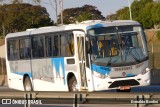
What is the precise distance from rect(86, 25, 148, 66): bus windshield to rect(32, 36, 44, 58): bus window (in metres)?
4.61

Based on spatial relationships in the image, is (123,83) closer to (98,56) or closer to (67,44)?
(98,56)

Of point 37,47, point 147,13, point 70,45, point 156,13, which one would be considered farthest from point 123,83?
point 147,13

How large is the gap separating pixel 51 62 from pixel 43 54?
0.87m

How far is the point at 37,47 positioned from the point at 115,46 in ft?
18.7

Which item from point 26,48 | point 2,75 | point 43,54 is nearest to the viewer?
point 43,54

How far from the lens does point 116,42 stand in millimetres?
23500

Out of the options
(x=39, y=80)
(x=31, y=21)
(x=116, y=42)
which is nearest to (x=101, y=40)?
(x=116, y=42)

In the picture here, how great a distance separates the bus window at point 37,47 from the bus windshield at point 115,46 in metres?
4.61

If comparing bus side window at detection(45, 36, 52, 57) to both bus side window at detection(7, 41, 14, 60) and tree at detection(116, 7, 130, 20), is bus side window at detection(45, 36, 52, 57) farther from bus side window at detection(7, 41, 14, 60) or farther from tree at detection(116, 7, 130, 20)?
tree at detection(116, 7, 130, 20)

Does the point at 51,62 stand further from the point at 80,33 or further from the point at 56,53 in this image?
the point at 80,33

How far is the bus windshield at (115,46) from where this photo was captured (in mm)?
23297

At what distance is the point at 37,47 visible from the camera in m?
28.0

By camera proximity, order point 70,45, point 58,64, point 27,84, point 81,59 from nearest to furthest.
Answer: point 81,59 → point 70,45 → point 58,64 → point 27,84

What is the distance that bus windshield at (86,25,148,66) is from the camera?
2330 centimetres
